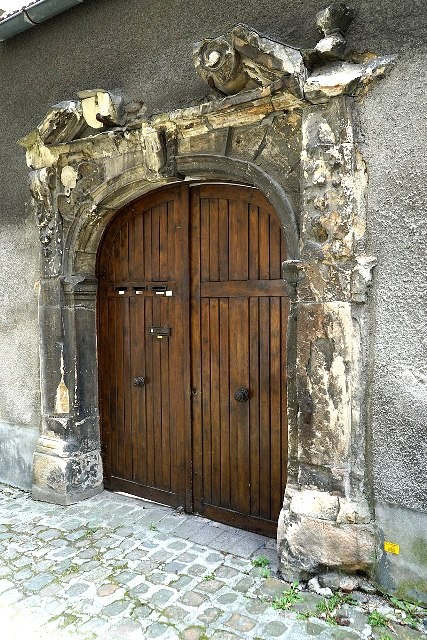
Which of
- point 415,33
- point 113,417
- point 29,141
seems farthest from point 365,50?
point 113,417

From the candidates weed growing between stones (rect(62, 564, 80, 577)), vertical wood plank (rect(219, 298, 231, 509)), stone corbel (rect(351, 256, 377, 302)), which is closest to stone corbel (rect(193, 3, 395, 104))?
stone corbel (rect(351, 256, 377, 302))

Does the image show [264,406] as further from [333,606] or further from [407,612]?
[407,612]

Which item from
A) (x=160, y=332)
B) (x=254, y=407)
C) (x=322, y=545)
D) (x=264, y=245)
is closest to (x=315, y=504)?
(x=322, y=545)

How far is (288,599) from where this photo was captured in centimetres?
290

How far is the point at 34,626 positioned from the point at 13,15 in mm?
4403

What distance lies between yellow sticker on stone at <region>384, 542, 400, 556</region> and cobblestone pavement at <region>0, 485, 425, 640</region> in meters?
0.29

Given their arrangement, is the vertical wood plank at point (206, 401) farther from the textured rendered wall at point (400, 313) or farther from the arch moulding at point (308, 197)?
the textured rendered wall at point (400, 313)

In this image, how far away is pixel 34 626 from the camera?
8.94 ft

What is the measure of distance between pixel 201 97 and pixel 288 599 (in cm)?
315

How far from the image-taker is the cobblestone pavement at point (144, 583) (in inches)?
105

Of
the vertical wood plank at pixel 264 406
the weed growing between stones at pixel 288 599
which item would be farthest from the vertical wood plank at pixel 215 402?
the weed growing between stones at pixel 288 599

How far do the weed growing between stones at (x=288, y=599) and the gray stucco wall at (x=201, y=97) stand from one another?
1.62 ft

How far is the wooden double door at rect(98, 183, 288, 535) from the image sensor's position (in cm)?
357

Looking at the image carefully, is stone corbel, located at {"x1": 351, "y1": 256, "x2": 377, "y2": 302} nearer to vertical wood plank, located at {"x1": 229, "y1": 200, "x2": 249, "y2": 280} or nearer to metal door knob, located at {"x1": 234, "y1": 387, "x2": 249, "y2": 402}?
vertical wood plank, located at {"x1": 229, "y1": 200, "x2": 249, "y2": 280}
